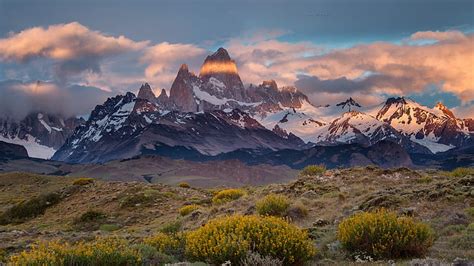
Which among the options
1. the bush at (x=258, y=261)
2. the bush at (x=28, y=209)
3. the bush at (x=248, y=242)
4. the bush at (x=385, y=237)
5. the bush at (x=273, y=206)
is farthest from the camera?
the bush at (x=28, y=209)

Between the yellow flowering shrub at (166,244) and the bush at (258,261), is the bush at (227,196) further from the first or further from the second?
the bush at (258,261)

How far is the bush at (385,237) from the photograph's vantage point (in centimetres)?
1360

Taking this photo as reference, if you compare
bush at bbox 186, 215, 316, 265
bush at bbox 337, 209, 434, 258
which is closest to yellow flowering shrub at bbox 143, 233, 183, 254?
bush at bbox 186, 215, 316, 265

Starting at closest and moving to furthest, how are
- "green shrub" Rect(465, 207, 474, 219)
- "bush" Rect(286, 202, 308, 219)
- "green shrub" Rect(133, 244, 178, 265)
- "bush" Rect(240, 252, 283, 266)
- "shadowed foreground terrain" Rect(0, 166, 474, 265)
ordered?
"bush" Rect(240, 252, 283, 266) → "green shrub" Rect(133, 244, 178, 265) → "shadowed foreground terrain" Rect(0, 166, 474, 265) → "green shrub" Rect(465, 207, 474, 219) → "bush" Rect(286, 202, 308, 219)

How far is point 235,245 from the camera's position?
1228 centimetres

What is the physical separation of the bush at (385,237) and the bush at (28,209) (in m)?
36.9

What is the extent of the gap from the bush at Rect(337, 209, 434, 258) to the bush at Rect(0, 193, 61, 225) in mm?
36899

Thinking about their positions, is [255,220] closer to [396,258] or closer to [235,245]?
[235,245]

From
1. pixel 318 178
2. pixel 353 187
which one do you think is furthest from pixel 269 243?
pixel 318 178

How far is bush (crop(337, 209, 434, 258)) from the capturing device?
13.6 m

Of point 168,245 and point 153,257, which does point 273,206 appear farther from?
point 153,257

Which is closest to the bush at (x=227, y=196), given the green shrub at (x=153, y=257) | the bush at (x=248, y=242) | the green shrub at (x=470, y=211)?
the green shrub at (x=470, y=211)

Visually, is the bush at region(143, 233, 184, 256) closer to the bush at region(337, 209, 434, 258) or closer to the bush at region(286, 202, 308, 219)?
the bush at region(337, 209, 434, 258)

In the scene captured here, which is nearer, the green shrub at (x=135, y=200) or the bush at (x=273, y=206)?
the bush at (x=273, y=206)
